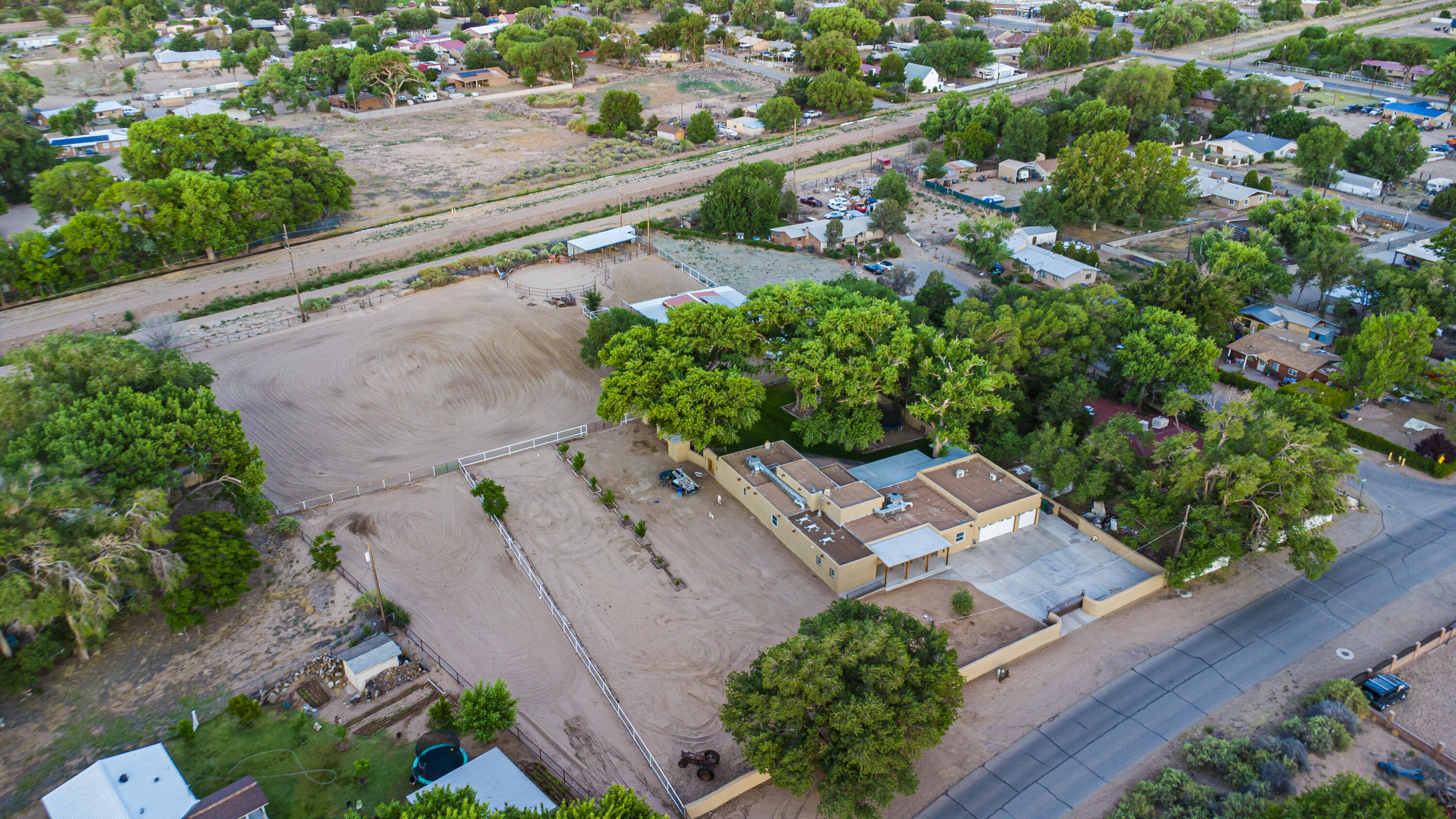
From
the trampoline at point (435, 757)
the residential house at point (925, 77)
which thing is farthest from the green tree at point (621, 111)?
Answer: the trampoline at point (435, 757)

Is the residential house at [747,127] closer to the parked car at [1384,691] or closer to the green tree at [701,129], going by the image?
the green tree at [701,129]

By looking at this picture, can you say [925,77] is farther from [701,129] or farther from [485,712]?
[485,712]

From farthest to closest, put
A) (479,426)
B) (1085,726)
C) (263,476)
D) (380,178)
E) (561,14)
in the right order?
1. (561,14)
2. (380,178)
3. (479,426)
4. (263,476)
5. (1085,726)

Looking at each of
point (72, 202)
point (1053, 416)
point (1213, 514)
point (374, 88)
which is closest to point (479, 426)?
point (1053, 416)

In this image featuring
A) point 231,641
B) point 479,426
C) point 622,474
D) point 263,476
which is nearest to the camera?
point 231,641

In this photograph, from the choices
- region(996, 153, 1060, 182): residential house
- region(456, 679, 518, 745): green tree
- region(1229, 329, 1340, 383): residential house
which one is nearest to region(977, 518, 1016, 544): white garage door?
region(456, 679, 518, 745): green tree

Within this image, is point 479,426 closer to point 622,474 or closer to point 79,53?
point 622,474
